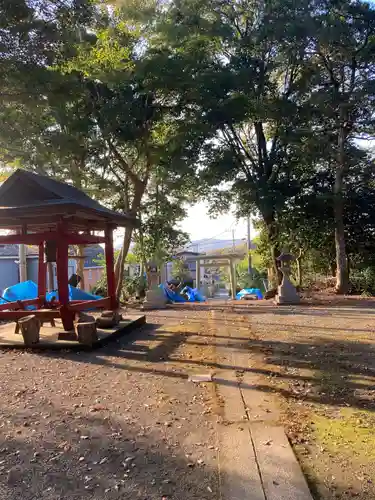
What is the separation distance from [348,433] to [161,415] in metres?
1.51

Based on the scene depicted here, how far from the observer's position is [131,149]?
592 inches

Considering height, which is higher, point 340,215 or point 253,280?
point 340,215

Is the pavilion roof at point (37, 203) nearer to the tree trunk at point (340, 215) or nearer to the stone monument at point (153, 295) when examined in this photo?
the stone monument at point (153, 295)

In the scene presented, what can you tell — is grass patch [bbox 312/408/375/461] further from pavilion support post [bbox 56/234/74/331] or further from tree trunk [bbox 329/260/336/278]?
tree trunk [bbox 329/260/336/278]

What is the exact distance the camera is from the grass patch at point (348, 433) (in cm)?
288

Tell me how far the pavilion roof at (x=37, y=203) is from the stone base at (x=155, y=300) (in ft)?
20.5

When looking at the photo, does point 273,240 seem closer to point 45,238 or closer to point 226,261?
point 226,261

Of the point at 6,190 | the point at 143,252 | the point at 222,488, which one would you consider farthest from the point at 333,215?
the point at 222,488

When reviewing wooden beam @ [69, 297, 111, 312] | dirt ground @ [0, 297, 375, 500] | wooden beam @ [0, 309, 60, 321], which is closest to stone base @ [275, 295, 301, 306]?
dirt ground @ [0, 297, 375, 500]

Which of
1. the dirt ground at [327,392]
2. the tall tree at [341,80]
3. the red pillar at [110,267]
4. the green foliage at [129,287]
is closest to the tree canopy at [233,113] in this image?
the tall tree at [341,80]

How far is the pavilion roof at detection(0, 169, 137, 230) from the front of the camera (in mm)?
6688

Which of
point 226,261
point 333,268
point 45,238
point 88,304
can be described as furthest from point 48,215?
point 226,261

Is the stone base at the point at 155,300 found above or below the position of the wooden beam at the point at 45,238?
below

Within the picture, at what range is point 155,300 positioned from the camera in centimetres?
1359
